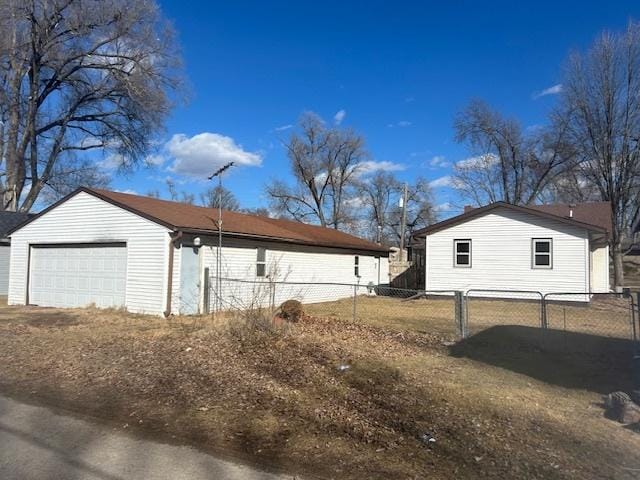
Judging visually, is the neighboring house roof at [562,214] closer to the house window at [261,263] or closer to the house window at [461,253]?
the house window at [461,253]

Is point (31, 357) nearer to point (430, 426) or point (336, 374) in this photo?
point (336, 374)

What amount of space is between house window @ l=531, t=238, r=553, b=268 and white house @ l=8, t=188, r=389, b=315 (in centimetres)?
867

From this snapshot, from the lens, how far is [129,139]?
32062mm

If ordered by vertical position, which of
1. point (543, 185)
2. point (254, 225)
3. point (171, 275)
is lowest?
point (171, 275)

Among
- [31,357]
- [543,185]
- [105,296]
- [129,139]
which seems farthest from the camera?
[543,185]

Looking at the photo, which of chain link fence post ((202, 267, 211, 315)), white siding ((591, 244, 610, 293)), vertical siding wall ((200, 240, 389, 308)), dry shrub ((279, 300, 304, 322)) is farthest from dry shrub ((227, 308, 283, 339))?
white siding ((591, 244, 610, 293))

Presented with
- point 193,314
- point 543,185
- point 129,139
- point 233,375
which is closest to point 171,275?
point 193,314

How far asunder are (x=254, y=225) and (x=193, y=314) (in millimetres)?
5109

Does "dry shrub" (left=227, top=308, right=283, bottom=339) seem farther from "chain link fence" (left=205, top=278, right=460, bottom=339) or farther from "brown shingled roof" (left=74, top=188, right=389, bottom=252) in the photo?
"brown shingled roof" (left=74, top=188, right=389, bottom=252)

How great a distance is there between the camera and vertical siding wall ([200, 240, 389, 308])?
49.9ft

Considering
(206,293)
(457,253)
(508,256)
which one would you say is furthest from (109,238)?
(508,256)

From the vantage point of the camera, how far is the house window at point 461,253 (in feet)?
67.0

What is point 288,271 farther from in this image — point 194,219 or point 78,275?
point 78,275

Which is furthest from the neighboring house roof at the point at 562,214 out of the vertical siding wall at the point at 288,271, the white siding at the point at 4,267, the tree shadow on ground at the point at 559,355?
the white siding at the point at 4,267
